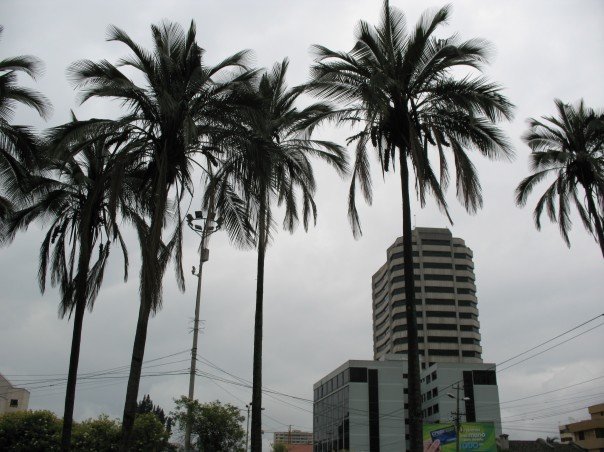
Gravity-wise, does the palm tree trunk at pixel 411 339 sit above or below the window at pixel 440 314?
below

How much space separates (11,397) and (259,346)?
279ft

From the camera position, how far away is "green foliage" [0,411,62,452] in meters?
33.1

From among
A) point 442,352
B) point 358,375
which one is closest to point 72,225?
point 358,375

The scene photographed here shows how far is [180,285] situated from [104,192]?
5.08 metres

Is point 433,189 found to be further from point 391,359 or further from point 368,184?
point 391,359

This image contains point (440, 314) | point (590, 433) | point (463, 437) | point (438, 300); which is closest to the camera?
point (463, 437)

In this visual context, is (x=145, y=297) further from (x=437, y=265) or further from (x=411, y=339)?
(x=437, y=265)

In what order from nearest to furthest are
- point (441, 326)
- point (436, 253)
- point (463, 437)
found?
point (463, 437) → point (441, 326) → point (436, 253)

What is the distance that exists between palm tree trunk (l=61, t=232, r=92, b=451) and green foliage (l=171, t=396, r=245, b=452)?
16.8m

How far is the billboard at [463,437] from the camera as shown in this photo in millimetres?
67812

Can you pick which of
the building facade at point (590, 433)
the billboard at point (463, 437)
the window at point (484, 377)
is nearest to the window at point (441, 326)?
the window at point (484, 377)

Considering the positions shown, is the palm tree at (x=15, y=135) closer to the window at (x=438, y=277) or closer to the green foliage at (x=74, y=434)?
the green foliage at (x=74, y=434)

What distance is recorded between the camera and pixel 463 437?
69000mm

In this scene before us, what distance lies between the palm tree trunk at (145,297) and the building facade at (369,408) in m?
112
